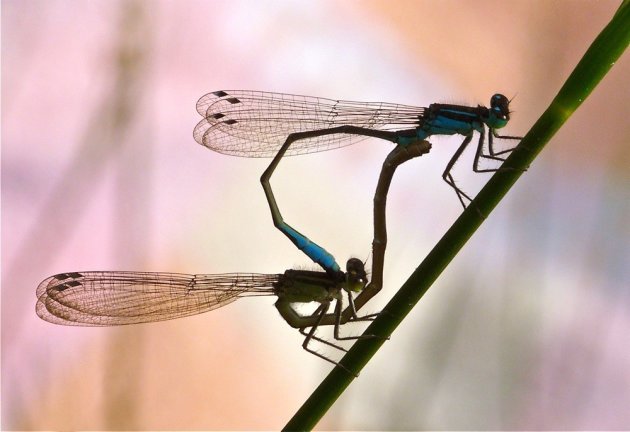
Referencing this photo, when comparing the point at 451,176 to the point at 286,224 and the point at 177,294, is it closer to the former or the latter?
the point at 286,224

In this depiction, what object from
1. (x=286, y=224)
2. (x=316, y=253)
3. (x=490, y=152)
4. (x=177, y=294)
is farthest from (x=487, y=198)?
(x=177, y=294)

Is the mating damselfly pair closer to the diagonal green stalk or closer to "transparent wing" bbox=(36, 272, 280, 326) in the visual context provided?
"transparent wing" bbox=(36, 272, 280, 326)

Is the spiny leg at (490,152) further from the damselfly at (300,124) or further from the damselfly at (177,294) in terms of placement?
the damselfly at (177,294)

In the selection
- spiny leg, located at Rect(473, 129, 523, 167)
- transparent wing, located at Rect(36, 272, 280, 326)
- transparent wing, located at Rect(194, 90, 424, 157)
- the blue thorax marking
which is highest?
spiny leg, located at Rect(473, 129, 523, 167)

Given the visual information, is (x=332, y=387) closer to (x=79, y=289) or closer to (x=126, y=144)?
(x=79, y=289)

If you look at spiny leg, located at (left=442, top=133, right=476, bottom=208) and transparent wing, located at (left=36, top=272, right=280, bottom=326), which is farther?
transparent wing, located at (left=36, top=272, right=280, bottom=326)

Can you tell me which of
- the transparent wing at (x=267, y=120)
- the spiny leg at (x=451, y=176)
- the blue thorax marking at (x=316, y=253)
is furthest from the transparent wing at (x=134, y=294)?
the spiny leg at (x=451, y=176)

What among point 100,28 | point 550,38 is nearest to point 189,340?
point 100,28

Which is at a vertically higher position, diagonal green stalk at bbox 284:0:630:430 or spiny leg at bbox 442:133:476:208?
spiny leg at bbox 442:133:476:208

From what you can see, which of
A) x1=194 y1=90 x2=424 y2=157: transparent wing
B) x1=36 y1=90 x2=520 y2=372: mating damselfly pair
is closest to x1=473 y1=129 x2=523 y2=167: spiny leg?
x1=36 y1=90 x2=520 y2=372: mating damselfly pair
